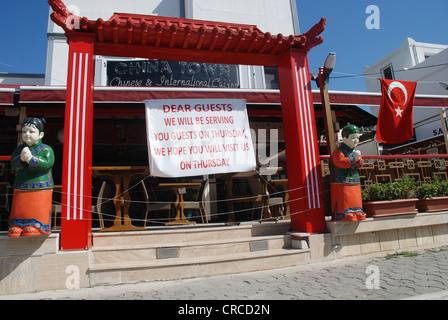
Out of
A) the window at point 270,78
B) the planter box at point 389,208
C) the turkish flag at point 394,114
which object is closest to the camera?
the planter box at point 389,208

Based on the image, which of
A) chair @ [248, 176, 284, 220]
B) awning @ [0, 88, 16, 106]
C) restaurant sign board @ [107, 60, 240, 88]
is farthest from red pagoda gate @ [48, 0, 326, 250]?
restaurant sign board @ [107, 60, 240, 88]

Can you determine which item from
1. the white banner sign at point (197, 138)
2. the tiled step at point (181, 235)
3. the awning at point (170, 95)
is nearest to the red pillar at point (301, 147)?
the tiled step at point (181, 235)

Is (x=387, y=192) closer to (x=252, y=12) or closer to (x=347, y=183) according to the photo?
(x=347, y=183)

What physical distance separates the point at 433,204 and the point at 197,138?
13.8 ft

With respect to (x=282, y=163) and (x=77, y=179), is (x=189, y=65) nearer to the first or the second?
(x=282, y=163)

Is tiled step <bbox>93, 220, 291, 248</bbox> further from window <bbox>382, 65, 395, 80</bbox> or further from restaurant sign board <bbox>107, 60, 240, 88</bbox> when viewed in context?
window <bbox>382, 65, 395, 80</bbox>

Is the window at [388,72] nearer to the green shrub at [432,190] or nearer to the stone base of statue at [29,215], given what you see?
the green shrub at [432,190]

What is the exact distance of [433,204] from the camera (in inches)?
197

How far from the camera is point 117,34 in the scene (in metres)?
4.30

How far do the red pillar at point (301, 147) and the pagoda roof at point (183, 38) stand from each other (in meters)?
0.36

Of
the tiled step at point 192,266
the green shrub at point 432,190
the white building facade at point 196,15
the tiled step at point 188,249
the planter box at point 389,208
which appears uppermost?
the white building facade at point 196,15

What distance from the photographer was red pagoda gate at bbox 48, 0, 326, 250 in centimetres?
375

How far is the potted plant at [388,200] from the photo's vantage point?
4582 mm
